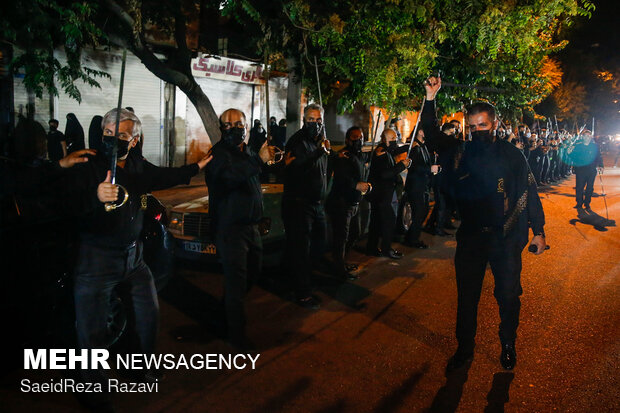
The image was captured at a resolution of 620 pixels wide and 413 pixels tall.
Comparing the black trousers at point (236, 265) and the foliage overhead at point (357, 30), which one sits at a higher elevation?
the foliage overhead at point (357, 30)

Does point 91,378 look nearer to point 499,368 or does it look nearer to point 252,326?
point 252,326

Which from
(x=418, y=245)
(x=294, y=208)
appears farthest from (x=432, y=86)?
(x=418, y=245)

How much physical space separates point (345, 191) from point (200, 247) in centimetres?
188

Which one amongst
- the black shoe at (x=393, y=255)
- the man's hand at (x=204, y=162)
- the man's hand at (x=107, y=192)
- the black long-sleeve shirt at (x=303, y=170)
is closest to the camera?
the man's hand at (x=107, y=192)

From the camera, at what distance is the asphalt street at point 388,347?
12.1 feet

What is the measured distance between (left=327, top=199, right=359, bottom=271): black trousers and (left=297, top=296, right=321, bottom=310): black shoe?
1.03 meters

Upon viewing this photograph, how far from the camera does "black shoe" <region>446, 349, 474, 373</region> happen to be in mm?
4207

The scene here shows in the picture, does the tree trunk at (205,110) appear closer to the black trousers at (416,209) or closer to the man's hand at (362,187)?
the black trousers at (416,209)

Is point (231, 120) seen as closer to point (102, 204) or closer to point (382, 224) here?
point (102, 204)

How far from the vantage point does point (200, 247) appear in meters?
6.19

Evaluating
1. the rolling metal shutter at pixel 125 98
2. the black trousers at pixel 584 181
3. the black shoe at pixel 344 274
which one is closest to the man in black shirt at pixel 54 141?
the rolling metal shutter at pixel 125 98

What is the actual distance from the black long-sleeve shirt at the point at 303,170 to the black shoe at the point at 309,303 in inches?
41.7

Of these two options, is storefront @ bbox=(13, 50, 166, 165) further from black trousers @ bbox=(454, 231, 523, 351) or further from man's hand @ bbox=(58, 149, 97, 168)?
black trousers @ bbox=(454, 231, 523, 351)

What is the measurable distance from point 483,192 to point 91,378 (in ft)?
10.2
